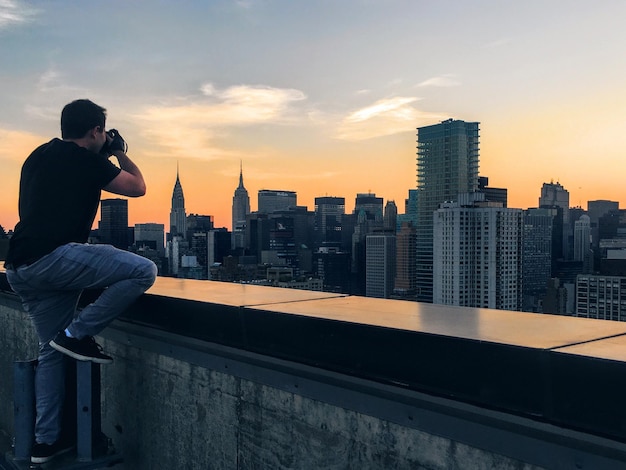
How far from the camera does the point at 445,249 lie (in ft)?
460

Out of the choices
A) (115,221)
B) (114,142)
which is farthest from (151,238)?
(114,142)

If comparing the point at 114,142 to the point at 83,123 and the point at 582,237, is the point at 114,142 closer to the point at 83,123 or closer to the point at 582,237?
the point at 83,123

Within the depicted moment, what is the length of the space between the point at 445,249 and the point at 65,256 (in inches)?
5538

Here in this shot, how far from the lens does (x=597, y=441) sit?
1.65 m

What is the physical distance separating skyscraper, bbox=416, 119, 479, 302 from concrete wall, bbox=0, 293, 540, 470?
535ft

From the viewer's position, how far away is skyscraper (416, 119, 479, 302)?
566 ft

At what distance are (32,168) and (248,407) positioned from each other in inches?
64.1

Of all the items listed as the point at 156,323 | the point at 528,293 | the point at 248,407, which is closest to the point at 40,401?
the point at 156,323

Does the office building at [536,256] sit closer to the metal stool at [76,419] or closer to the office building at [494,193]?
the office building at [494,193]

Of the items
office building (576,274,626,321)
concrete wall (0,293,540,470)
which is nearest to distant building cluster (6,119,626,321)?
office building (576,274,626,321)

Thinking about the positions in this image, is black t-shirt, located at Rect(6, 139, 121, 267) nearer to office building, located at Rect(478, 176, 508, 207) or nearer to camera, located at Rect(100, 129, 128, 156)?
camera, located at Rect(100, 129, 128, 156)

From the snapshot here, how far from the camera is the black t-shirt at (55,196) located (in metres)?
3.04

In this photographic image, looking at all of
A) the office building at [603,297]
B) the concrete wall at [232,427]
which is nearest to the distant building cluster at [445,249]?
the office building at [603,297]

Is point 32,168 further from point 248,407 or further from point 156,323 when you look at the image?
point 248,407
